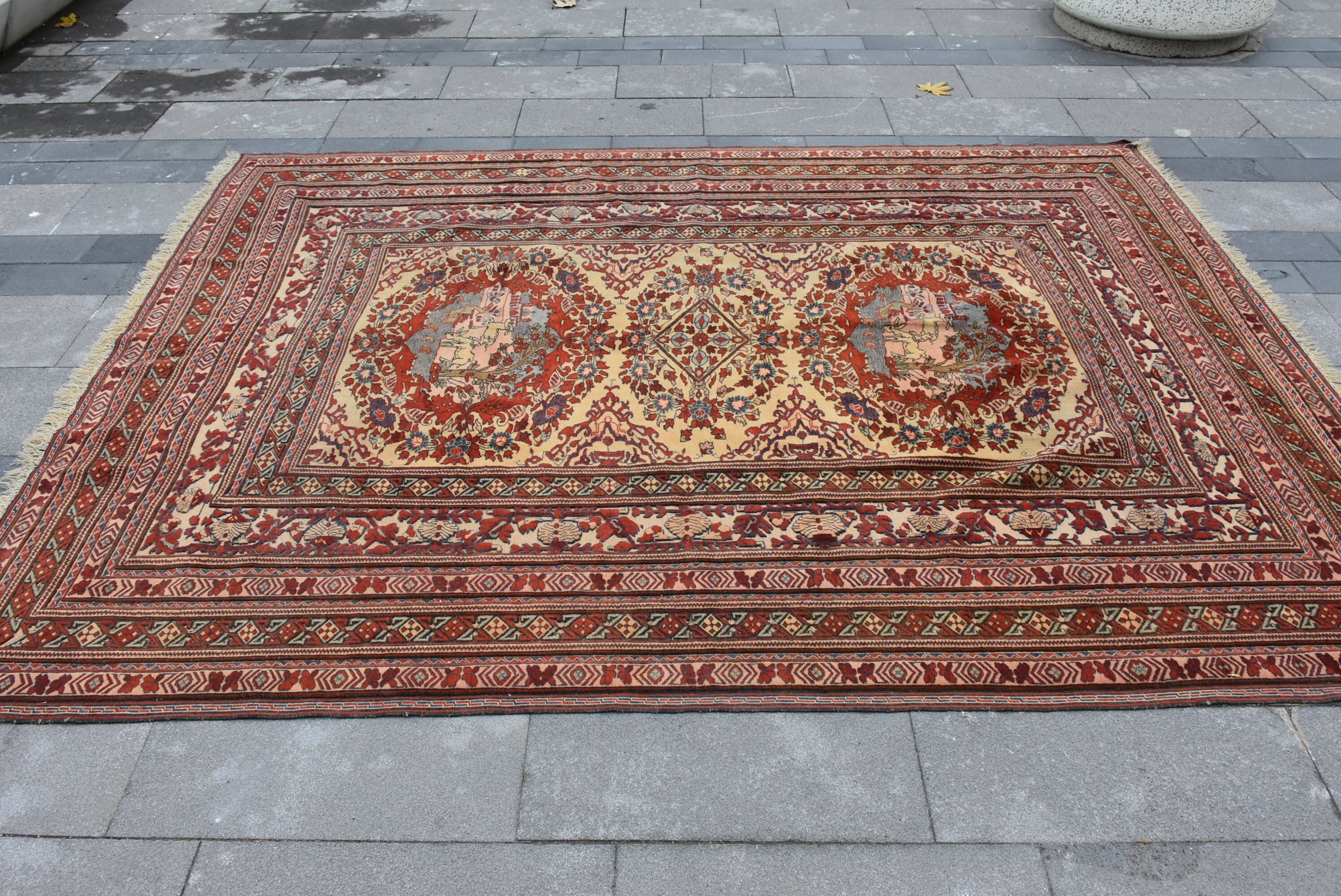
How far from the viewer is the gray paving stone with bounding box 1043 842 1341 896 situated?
1.98 m

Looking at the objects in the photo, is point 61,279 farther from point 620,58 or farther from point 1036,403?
point 1036,403

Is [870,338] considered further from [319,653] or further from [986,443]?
[319,653]

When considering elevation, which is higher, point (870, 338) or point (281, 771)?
point (870, 338)

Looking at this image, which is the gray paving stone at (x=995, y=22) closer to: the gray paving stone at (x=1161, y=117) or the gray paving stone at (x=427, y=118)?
the gray paving stone at (x=1161, y=117)

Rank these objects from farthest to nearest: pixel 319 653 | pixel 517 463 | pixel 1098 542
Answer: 1. pixel 517 463
2. pixel 1098 542
3. pixel 319 653

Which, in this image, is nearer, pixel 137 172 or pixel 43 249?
pixel 43 249

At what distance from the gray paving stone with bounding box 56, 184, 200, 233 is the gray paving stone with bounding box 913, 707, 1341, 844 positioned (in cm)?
429

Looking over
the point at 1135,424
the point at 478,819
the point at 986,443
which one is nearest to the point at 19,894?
the point at 478,819

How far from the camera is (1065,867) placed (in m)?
2.02

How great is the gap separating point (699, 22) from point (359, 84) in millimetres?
2475

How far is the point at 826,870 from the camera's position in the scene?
203 cm

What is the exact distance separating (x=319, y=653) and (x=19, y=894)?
2.79 ft

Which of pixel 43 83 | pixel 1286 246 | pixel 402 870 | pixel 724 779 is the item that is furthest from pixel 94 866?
pixel 43 83

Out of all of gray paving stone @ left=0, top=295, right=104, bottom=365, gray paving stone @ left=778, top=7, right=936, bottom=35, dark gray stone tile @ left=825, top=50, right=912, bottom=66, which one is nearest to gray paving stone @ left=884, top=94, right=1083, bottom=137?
dark gray stone tile @ left=825, top=50, right=912, bottom=66
